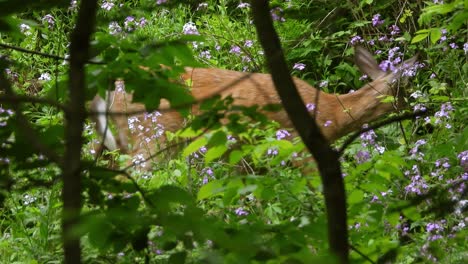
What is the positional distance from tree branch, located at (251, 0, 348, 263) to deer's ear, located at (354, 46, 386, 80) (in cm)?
565

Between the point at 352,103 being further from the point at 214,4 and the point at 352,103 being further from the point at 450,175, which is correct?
the point at 450,175

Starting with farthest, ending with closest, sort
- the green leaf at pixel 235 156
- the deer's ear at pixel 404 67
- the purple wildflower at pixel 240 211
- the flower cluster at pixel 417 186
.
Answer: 1. the deer's ear at pixel 404 67
2. the flower cluster at pixel 417 186
3. the purple wildflower at pixel 240 211
4. the green leaf at pixel 235 156

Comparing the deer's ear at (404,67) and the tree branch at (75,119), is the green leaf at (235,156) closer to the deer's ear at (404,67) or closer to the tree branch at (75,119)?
the tree branch at (75,119)

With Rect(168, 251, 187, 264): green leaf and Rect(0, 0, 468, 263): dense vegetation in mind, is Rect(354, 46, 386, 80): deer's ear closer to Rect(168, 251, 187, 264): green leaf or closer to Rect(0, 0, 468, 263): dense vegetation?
Rect(0, 0, 468, 263): dense vegetation

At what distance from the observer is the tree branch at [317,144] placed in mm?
1953

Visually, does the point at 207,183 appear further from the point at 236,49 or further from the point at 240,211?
the point at 236,49

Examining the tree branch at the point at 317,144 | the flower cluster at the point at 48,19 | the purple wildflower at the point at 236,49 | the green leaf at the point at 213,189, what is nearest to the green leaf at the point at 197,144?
the green leaf at the point at 213,189

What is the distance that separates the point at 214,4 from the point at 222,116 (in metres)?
6.45

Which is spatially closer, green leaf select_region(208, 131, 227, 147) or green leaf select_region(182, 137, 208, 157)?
green leaf select_region(208, 131, 227, 147)

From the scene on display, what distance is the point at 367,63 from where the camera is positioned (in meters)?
7.70

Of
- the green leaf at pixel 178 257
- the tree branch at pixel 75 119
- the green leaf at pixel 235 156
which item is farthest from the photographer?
the green leaf at pixel 235 156

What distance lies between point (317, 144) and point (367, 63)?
5.84 metres

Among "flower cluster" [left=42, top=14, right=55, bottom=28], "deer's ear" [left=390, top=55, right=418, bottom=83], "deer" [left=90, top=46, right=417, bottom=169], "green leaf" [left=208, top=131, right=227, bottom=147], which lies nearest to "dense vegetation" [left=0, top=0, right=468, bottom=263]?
"green leaf" [left=208, top=131, right=227, bottom=147]

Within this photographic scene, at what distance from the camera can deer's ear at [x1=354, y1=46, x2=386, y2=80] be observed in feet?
24.9
